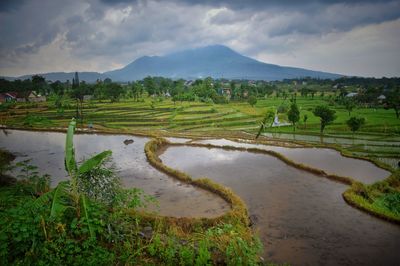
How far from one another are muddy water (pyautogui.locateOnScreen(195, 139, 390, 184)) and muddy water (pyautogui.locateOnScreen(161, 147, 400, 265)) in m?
2.46

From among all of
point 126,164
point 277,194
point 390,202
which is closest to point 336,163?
point 390,202

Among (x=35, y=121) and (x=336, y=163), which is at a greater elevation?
(x=35, y=121)

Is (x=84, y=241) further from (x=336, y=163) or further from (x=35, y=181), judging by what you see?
(x=336, y=163)

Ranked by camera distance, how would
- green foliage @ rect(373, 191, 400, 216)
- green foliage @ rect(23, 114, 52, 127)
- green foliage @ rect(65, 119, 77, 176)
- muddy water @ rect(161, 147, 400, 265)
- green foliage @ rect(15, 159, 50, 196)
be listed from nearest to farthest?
green foliage @ rect(65, 119, 77, 176)
muddy water @ rect(161, 147, 400, 265)
green foliage @ rect(15, 159, 50, 196)
green foliage @ rect(373, 191, 400, 216)
green foliage @ rect(23, 114, 52, 127)

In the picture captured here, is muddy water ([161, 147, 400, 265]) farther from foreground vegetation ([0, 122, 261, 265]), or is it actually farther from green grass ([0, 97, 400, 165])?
Answer: green grass ([0, 97, 400, 165])

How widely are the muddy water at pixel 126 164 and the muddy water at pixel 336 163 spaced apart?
8402mm

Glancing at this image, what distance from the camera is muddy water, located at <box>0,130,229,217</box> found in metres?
11.2

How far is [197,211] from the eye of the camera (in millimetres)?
10805

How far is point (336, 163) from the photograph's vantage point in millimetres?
18328

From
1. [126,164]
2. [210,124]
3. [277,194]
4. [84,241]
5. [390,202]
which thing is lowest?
[390,202]

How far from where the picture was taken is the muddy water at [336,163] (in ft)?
53.1

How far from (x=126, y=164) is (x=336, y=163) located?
12744 mm

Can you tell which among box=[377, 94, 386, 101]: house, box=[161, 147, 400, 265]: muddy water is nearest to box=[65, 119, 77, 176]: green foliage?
box=[161, 147, 400, 265]: muddy water

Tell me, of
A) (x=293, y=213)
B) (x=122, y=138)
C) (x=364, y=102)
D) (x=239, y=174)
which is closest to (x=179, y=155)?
(x=239, y=174)
